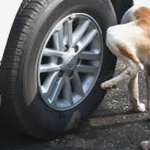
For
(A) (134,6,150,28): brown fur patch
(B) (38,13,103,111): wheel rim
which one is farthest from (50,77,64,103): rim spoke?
(A) (134,6,150,28): brown fur patch

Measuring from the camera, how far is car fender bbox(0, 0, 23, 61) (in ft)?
10.2

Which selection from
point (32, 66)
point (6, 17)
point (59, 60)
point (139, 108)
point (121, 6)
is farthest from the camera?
point (139, 108)

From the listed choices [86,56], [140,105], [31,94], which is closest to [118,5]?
[86,56]

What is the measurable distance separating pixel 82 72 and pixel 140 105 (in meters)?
0.71

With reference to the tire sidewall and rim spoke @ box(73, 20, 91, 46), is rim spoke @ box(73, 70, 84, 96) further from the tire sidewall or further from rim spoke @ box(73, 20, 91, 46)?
rim spoke @ box(73, 20, 91, 46)

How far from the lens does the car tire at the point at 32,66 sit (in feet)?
10.7

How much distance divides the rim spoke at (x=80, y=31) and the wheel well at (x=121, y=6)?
410 mm

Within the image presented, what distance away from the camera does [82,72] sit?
3830 mm

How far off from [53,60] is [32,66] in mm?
247

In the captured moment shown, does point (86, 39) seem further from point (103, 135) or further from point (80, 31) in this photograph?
point (103, 135)

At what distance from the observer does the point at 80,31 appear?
369cm

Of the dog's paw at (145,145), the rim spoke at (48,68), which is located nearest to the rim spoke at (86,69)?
the rim spoke at (48,68)

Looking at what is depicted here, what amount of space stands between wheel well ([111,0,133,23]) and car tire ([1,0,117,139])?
0.83 feet

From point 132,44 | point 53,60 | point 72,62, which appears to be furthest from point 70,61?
point 132,44
